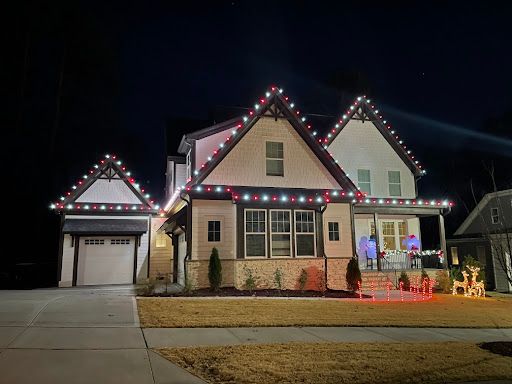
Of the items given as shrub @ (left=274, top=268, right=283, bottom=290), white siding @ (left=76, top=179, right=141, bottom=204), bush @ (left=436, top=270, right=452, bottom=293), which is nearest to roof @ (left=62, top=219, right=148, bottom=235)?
white siding @ (left=76, top=179, right=141, bottom=204)

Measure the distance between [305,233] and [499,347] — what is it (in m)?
9.62

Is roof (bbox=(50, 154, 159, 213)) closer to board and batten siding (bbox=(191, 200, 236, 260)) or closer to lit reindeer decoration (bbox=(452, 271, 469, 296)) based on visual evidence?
board and batten siding (bbox=(191, 200, 236, 260))

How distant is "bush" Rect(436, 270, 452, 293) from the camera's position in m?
19.0

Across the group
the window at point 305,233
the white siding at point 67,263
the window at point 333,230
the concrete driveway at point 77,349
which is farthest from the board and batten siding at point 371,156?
the concrete driveway at point 77,349

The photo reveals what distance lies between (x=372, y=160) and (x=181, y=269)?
11.2 m

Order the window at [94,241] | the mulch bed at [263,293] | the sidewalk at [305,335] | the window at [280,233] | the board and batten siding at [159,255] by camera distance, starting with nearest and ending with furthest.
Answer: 1. the sidewalk at [305,335]
2. the mulch bed at [263,293]
3. the window at [280,233]
4. the window at [94,241]
5. the board and batten siding at [159,255]

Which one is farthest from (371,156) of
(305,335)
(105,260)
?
(305,335)

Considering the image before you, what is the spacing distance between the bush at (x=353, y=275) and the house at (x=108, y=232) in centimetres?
959

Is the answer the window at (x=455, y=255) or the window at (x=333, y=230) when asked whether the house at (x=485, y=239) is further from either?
the window at (x=333, y=230)

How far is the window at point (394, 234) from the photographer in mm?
22984

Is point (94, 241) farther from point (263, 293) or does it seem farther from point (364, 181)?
point (364, 181)

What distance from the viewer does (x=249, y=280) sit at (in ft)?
51.2

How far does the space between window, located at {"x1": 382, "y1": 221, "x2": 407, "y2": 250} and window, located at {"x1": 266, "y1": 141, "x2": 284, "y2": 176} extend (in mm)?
8059

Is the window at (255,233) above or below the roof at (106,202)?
below
